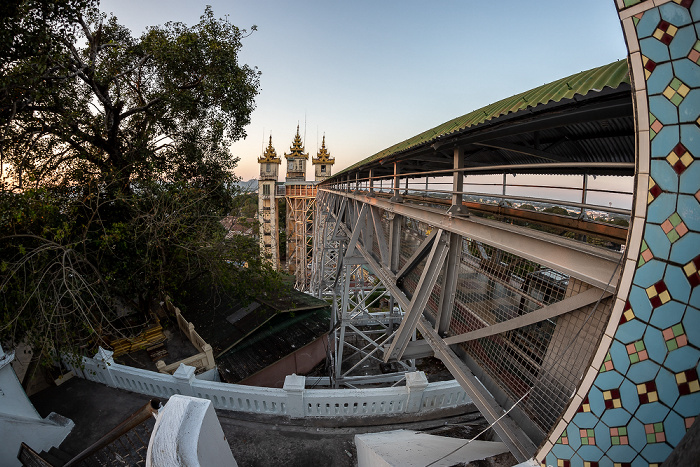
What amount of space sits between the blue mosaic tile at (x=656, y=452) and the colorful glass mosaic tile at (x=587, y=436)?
0.19 meters

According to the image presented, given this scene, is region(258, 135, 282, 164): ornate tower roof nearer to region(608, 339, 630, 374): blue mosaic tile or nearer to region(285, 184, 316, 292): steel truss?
region(285, 184, 316, 292): steel truss

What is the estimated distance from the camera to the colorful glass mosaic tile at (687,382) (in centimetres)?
135

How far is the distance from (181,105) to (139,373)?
245 inches

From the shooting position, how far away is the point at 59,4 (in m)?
5.60

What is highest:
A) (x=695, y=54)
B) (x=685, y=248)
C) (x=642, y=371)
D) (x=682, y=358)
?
(x=695, y=54)

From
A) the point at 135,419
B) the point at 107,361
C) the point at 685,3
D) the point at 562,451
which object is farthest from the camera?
the point at 107,361

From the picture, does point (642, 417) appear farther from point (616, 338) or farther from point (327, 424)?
point (327, 424)

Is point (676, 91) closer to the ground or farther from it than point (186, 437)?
farther from it

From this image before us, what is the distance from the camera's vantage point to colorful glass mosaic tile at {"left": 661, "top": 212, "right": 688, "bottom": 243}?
1.31 metres

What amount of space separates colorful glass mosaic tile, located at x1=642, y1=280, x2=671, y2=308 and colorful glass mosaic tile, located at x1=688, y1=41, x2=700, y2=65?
37.4 inches

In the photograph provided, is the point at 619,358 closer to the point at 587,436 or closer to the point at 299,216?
the point at 587,436

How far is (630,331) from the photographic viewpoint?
4.90ft

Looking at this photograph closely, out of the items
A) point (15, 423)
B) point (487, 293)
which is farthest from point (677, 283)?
point (15, 423)

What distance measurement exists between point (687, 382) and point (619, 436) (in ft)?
1.45
